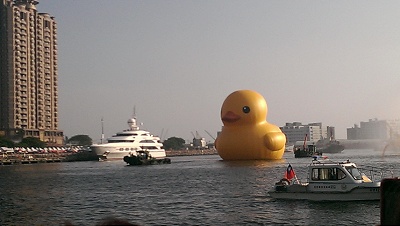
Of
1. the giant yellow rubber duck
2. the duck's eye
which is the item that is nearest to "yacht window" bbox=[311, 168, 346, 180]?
the giant yellow rubber duck

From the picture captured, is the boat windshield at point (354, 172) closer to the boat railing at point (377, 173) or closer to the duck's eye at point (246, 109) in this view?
Answer: the boat railing at point (377, 173)

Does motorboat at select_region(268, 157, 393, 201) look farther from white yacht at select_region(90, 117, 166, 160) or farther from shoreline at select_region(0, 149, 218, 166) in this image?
shoreline at select_region(0, 149, 218, 166)

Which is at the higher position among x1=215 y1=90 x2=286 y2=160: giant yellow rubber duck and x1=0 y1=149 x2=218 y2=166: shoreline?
x1=215 y1=90 x2=286 y2=160: giant yellow rubber duck

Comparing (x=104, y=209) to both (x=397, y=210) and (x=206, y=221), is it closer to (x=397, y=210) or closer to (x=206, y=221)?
(x=206, y=221)

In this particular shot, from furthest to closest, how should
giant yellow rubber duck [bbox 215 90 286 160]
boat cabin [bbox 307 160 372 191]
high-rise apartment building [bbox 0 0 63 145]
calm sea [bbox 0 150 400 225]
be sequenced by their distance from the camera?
high-rise apartment building [bbox 0 0 63 145] < giant yellow rubber duck [bbox 215 90 286 160] < boat cabin [bbox 307 160 372 191] < calm sea [bbox 0 150 400 225]

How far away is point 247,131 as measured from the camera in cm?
7900

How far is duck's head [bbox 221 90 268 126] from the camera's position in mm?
79625

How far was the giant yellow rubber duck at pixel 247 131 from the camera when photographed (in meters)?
78.1

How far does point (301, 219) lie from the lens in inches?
1104

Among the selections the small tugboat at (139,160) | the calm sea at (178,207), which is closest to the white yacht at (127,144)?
the small tugboat at (139,160)

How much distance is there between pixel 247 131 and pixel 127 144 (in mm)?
59125

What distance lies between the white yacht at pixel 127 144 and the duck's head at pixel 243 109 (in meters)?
52.5

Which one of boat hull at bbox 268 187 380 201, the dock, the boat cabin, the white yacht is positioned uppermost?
the white yacht

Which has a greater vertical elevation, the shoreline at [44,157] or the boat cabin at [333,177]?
the shoreline at [44,157]
